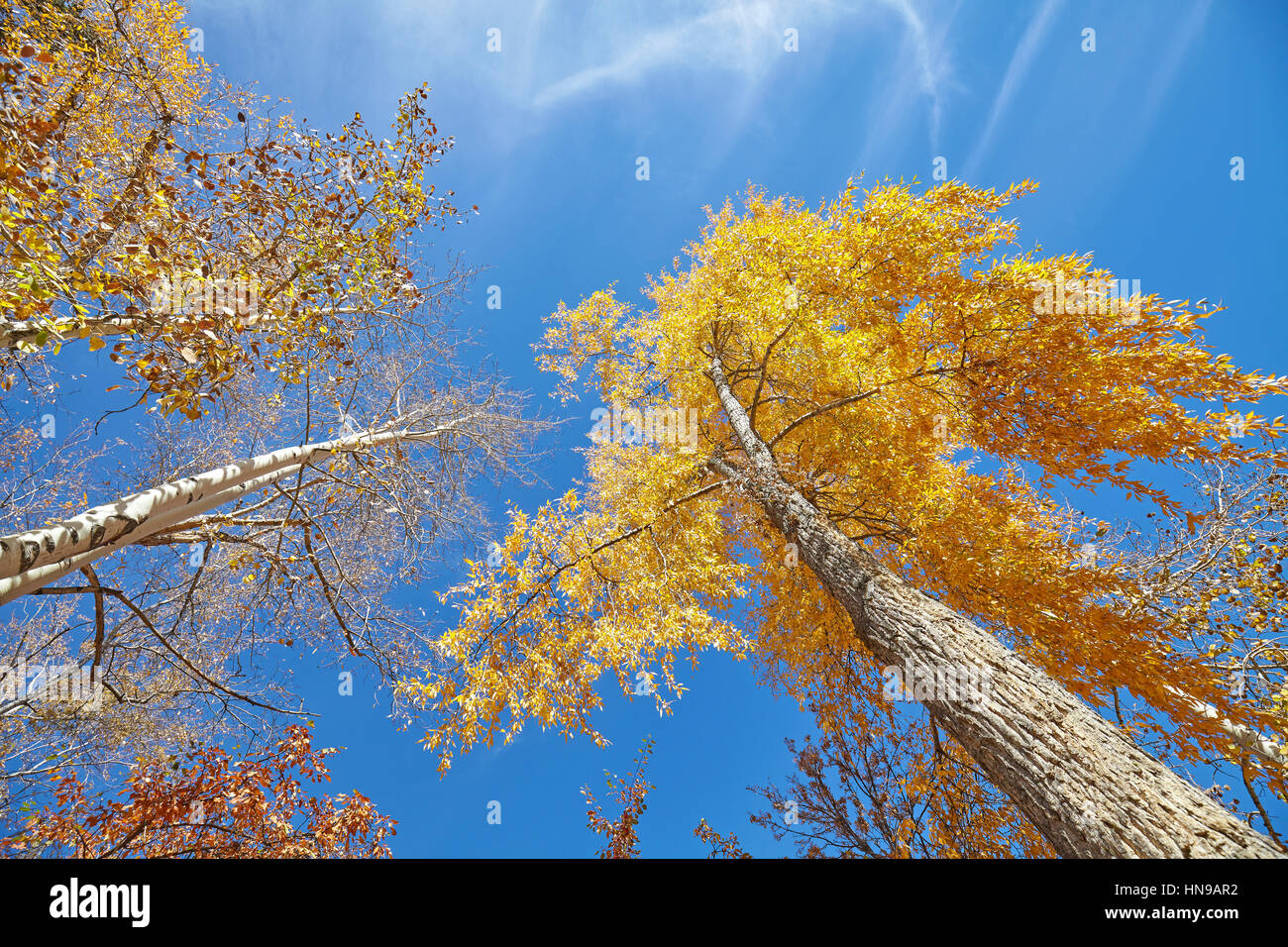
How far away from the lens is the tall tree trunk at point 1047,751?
2.23 meters

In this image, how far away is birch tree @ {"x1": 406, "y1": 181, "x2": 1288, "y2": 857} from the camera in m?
3.08

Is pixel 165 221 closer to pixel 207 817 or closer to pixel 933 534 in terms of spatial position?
pixel 207 817

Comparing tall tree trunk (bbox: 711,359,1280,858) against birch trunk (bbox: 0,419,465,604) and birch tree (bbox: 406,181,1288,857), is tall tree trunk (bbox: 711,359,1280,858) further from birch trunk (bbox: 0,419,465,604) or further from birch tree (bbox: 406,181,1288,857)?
birch trunk (bbox: 0,419,465,604)

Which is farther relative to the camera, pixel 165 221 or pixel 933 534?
pixel 933 534

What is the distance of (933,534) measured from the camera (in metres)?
5.55

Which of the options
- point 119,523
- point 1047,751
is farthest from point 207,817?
point 1047,751

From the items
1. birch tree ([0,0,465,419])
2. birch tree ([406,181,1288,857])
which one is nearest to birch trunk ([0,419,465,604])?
birch tree ([0,0,465,419])

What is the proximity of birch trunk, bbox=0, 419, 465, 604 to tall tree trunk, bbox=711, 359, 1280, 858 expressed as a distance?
5670mm

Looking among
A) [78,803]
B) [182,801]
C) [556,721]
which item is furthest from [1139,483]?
[78,803]

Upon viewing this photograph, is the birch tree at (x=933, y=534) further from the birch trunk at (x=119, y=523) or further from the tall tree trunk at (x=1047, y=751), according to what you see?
Result: the birch trunk at (x=119, y=523)

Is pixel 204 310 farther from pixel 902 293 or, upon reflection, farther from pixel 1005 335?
pixel 1005 335

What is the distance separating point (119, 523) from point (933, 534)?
297 inches

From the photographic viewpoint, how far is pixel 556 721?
17.5ft
